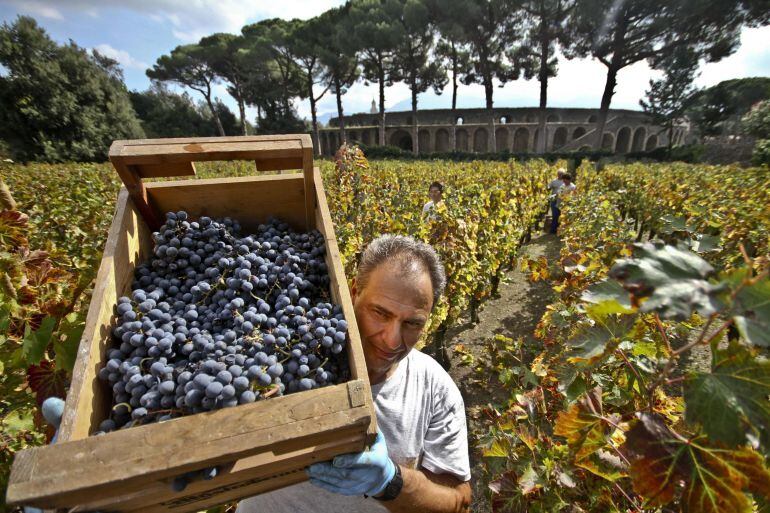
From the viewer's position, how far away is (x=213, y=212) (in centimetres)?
171

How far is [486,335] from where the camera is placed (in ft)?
18.6

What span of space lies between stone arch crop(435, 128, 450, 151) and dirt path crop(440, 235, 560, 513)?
4283cm

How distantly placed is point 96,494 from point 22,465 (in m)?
0.15

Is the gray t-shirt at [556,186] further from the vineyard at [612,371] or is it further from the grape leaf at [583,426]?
the grape leaf at [583,426]

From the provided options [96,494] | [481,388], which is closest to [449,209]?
[481,388]

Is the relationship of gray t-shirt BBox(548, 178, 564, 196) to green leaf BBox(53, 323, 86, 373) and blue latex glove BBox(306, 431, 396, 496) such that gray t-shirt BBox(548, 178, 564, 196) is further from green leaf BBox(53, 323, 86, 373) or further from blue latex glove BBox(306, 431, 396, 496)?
green leaf BBox(53, 323, 86, 373)

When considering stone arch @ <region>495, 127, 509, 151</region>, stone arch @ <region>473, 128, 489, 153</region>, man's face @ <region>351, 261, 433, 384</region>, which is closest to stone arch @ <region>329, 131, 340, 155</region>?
stone arch @ <region>473, 128, 489, 153</region>

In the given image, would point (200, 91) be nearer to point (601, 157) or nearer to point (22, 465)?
point (601, 157)

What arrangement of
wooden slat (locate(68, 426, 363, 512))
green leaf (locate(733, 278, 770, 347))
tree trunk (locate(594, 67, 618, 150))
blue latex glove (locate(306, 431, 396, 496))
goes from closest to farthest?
green leaf (locate(733, 278, 770, 347)) < wooden slat (locate(68, 426, 363, 512)) < blue latex glove (locate(306, 431, 396, 496)) < tree trunk (locate(594, 67, 618, 150))

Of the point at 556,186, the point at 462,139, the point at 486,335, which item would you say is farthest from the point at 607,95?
the point at 486,335

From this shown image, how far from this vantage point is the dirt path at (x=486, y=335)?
3565mm

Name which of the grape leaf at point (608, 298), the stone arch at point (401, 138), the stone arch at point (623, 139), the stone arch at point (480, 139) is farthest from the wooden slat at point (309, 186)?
the stone arch at point (623, 139)

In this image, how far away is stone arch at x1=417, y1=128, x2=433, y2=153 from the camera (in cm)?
4815

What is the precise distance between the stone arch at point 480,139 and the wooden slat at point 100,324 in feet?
164
